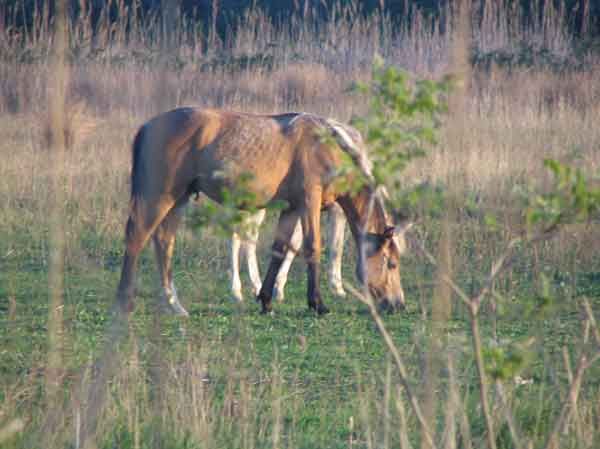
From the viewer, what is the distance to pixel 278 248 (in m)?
8.43

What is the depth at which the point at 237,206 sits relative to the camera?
3125mm

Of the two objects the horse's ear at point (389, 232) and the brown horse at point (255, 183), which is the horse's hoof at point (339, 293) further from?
the horse's ear at point (389, 232)

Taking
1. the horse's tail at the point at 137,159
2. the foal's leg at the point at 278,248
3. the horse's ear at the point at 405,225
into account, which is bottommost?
the foal's leg at the point at 278,248

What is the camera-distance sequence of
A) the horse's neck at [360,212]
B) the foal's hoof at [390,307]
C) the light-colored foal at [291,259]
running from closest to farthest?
the foal's hoof at [390,307] < the horse's neck at [360,212] < the light-colored foal at [291,259]

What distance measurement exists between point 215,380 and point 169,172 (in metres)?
2.76

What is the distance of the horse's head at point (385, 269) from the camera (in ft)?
26.6

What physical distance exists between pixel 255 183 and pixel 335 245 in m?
1.33

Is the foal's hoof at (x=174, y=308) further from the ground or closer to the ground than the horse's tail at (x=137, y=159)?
closer to the ground

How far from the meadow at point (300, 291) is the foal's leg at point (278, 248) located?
17 cm

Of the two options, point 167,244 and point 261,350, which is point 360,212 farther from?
point 261,350

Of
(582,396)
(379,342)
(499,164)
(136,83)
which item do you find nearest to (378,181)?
(582,396)

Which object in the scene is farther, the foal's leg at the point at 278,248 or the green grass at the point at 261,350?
the foal's leg at the point at 278,248

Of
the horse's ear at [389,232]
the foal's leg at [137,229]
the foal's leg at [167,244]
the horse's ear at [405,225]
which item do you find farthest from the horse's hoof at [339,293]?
the horse's ear at [405,225]

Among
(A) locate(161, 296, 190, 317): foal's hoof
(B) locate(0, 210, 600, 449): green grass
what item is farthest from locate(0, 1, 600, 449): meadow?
(A) locate(161, 296, 190, 317): foal's hoof
